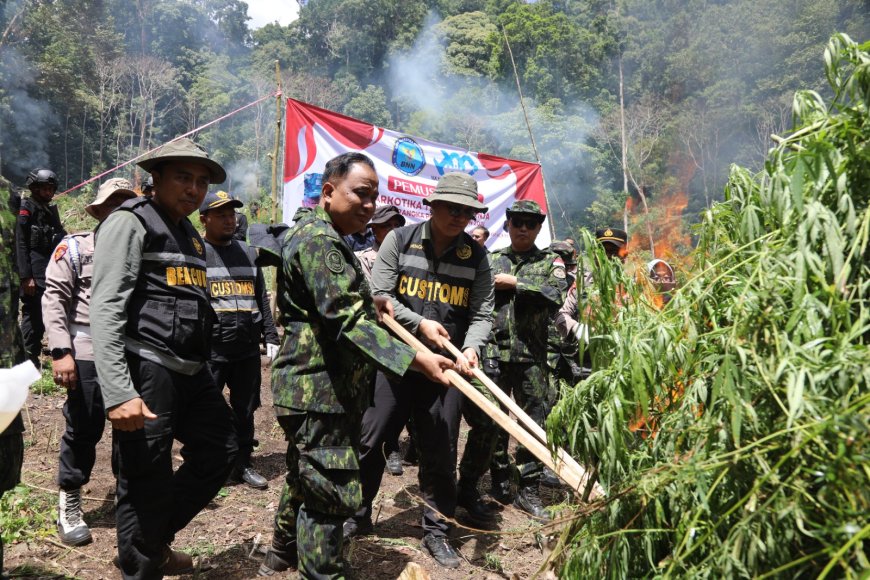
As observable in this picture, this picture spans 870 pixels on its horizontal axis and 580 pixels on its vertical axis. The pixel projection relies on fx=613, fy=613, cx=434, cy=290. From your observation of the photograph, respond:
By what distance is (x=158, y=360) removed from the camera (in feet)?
8.93

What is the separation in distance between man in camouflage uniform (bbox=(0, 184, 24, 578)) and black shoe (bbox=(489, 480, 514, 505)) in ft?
10.8

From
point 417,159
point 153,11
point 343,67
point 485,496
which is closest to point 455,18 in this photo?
point 343,67

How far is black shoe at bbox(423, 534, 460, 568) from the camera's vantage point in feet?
11.3

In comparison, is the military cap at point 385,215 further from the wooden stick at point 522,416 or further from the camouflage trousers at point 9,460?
the camouflage trousers at point 9,460

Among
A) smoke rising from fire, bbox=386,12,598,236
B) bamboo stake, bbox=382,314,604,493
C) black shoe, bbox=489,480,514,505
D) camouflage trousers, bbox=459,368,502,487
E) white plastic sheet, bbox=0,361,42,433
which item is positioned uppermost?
smoke rising from fire, bbox=386,12,598,236

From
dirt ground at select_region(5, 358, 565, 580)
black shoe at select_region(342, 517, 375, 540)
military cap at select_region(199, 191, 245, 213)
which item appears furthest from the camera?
military cap at select_region(199, 191, 245, 213)

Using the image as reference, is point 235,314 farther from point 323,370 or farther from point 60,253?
point 323,370

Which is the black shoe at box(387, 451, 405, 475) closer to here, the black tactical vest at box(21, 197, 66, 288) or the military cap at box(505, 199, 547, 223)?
the military cap at box(505, 199, 547, 223)

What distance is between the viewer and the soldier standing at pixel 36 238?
6289 millimetres

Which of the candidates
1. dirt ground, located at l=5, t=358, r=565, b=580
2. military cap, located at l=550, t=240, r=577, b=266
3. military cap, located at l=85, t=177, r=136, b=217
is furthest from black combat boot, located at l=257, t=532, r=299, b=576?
military cap, located at l=550, t=240, r=577, b=266

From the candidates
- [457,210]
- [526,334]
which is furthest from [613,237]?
[457,210]

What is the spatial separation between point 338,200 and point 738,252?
168 cm

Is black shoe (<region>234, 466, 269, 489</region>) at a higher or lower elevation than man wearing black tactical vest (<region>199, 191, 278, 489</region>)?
lower

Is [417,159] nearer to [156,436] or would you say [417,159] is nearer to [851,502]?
[156,436]
